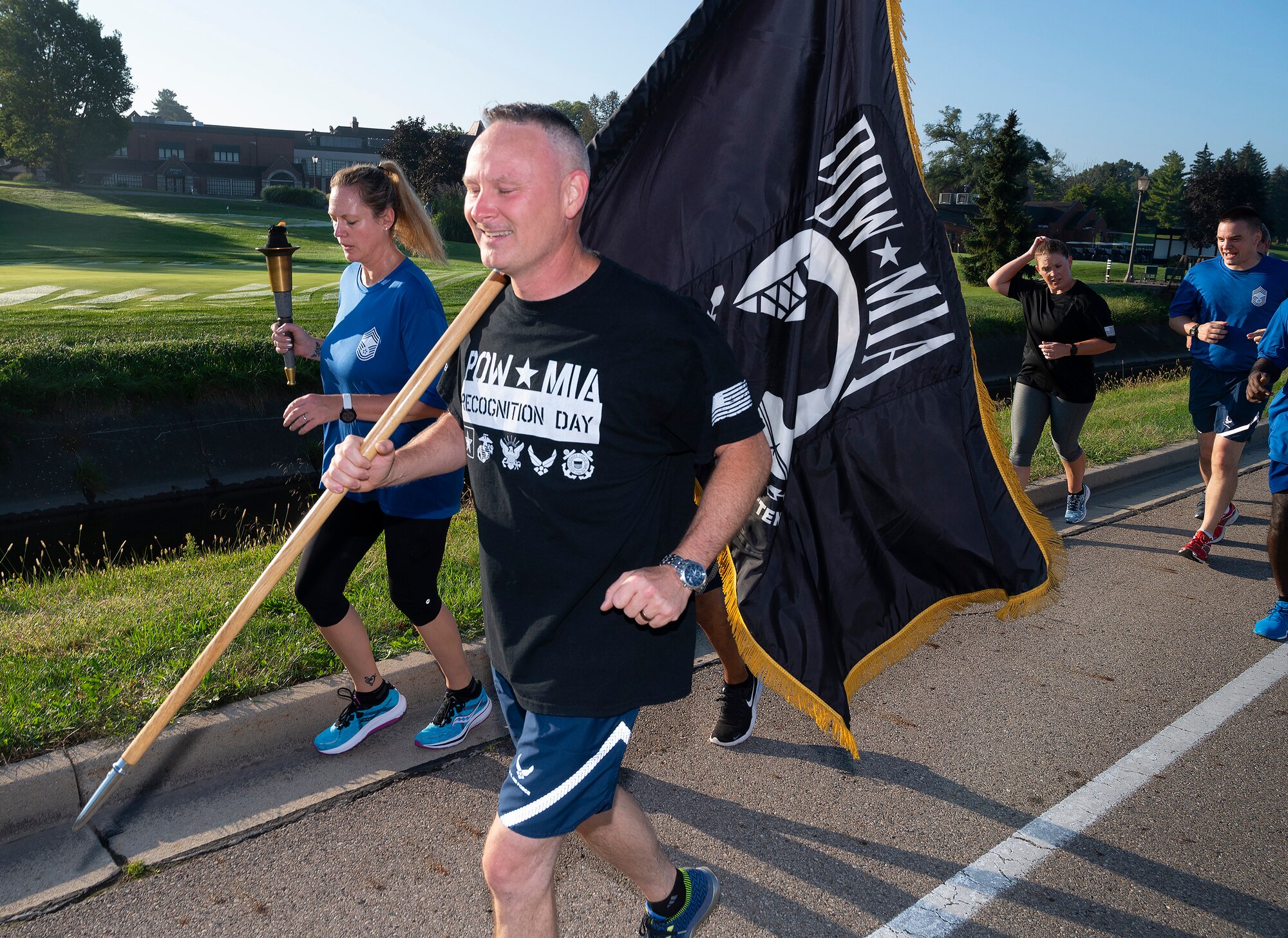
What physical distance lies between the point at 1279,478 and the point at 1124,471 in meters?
3.68

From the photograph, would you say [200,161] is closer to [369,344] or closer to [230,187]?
[230,187]

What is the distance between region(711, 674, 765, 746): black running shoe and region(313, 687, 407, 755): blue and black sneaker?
4.36 feet

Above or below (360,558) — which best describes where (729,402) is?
above

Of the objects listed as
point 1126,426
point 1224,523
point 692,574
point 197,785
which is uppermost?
point 692,574

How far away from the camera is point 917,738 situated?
4254 mm

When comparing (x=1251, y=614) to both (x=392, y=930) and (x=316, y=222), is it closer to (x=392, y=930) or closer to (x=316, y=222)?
(x=392, y=930)

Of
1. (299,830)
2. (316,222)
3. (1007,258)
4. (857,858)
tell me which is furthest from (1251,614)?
(316,222)

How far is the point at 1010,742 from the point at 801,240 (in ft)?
7.64

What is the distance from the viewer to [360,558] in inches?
150

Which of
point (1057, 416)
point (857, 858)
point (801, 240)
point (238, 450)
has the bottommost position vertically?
point (238, 450)

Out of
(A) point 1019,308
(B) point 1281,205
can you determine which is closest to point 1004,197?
(A) point 1019,308

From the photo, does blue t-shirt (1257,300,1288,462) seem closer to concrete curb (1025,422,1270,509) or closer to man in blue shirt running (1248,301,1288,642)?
man in blue shirt running (1248,301,1288,642)

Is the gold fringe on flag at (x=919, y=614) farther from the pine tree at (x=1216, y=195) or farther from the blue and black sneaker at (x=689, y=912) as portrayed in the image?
the pine tree at (x=1216, y=195)

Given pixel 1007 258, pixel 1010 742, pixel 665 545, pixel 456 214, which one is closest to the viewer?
pixel 665 545
